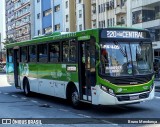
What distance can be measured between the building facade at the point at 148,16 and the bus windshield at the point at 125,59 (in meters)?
32.2

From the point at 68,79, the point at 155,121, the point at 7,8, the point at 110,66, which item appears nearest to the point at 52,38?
the point at 68,79

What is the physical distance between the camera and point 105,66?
1148 cm

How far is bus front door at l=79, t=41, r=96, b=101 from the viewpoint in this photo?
1189 centimetres

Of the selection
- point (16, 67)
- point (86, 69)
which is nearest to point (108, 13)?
point (16, 67)

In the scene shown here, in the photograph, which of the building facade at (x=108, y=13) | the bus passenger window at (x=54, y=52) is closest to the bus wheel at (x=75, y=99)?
the bus passenger window at (x=54, y=52)

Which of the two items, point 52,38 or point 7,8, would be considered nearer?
point 52,38

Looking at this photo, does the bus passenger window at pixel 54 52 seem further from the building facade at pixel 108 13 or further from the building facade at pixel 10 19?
the building facade at pixel 10 19

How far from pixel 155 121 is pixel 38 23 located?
8181cm

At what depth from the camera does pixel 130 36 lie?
1210cm

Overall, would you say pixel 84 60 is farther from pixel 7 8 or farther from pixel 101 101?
pixel 7 8

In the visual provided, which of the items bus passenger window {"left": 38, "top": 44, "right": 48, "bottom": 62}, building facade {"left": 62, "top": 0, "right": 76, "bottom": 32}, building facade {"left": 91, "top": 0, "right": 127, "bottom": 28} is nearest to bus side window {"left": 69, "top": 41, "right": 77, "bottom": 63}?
bus passenger window {"left": 38, "top": 44, "right": 48, "bottom": 62}

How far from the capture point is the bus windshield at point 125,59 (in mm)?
11484

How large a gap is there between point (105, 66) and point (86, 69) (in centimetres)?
108

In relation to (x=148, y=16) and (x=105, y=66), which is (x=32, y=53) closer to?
(x=105, y=66)
